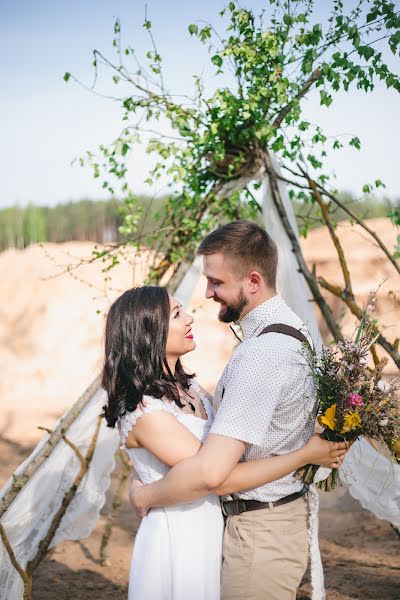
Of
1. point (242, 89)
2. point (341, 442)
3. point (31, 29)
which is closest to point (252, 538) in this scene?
point (341, 442)

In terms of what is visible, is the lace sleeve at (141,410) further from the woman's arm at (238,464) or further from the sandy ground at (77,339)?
the sandy ground at (77,339)

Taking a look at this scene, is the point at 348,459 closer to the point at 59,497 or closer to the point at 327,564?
the point at 59,497

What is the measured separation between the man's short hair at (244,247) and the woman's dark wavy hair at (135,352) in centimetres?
30

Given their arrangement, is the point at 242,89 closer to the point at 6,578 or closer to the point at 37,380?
the point at 6,578

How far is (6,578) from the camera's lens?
3947mm

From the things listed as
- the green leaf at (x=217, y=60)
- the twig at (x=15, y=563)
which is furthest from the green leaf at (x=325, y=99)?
the twig at (x=15, y=563)

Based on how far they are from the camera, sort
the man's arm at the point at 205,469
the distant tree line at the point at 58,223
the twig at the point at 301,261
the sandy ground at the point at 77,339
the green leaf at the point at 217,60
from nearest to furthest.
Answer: the man's arm at the point at 205,469 < the green leaf at the point at 217,60 < the twig at the point at 301,261 < the sandy ground at the point at 77,339 < the distant tree line at the point at 58,223

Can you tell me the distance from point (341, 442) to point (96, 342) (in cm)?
1647

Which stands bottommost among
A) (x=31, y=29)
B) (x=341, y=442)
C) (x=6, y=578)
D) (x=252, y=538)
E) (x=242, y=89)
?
(x=6, y=578)

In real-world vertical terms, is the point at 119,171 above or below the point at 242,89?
below

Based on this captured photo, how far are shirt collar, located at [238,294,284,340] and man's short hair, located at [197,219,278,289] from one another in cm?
9

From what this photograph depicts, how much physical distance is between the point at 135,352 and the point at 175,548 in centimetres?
73

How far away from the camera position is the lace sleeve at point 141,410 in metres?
2.45

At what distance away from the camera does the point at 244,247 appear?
2609 mm
